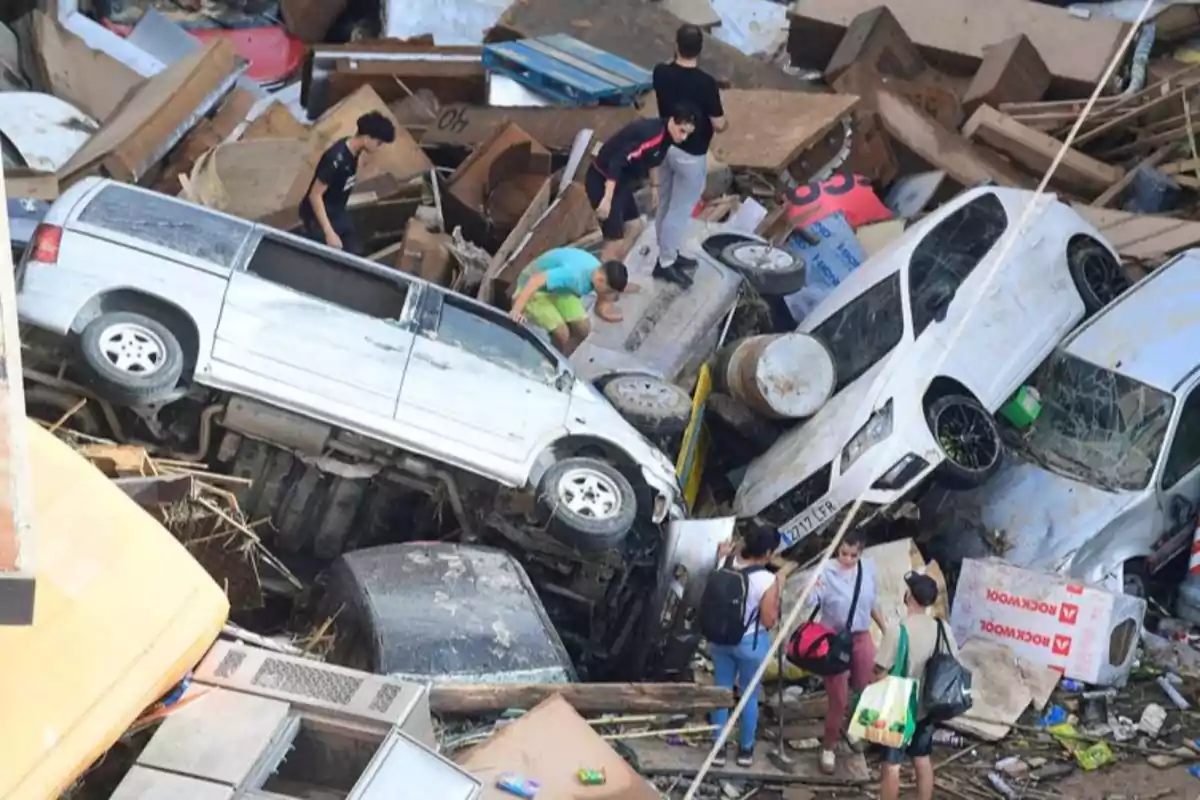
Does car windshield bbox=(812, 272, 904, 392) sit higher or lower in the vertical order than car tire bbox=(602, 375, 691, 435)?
higher

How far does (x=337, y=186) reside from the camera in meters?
11.0

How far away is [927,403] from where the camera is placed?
10.7 m

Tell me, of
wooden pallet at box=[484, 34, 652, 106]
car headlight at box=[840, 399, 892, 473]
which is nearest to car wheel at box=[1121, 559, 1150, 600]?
car headlight at box=[840, 399, 892, 473]

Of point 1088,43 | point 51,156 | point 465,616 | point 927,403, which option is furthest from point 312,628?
point 1088,43

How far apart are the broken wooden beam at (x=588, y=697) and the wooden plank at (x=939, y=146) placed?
6.17m

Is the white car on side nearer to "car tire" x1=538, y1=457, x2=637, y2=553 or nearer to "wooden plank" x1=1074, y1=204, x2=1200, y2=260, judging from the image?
"wooden plank" x1=1074, y1=204, x2=1200, y2=260

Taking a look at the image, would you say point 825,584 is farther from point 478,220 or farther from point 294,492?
point 478,220

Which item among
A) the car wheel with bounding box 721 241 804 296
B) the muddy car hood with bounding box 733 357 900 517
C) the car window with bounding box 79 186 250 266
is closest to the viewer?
the car window with bounding box 79 186 250 266

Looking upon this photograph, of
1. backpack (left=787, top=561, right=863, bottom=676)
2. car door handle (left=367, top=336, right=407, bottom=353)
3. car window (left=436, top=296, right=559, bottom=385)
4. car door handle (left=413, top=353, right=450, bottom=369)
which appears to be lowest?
backpack (left=787, top=561, right=863, bottom=676)

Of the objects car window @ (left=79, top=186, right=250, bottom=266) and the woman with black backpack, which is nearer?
the woman with black backpack

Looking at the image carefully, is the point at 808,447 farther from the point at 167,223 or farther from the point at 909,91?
the point at 909,91

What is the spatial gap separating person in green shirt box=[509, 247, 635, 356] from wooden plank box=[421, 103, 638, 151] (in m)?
3.08

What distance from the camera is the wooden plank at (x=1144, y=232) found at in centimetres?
1269

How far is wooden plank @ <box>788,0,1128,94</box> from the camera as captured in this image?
1531cm
